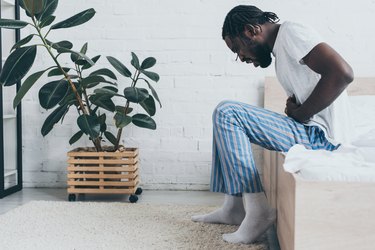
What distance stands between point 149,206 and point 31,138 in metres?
1.07

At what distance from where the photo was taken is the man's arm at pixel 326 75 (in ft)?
4.28

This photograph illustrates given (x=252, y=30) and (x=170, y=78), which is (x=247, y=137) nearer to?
(x=252, y=30)

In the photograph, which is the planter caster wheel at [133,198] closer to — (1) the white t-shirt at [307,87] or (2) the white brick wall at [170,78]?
(2) the white brick wall at [170,78]

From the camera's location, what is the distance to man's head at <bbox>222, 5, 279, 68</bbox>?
1.56m

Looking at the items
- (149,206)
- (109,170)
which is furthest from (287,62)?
(109,170)

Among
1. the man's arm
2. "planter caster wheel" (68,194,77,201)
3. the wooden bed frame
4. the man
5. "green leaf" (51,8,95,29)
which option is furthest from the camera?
"planter caster wheel" (68,194,77,201)

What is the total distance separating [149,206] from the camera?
2186 millimetres

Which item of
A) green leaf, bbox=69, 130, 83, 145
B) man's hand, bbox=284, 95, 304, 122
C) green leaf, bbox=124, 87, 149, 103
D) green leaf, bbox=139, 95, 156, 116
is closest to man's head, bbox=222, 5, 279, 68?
man's hand, bbox=284, 95, 304, 122

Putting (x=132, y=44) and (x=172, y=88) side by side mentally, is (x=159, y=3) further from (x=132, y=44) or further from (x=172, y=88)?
(x=172, y=88)

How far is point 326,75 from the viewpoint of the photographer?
1326mm

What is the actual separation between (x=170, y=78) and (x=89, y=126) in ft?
2.39

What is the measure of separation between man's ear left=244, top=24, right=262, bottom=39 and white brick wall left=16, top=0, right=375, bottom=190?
115 cm

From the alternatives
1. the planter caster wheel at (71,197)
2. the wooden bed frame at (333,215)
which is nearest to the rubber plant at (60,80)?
the planter caster wheel at (71,197)

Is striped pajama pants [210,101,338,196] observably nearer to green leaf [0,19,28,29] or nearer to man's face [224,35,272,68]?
man's face [224,35,272,68]
